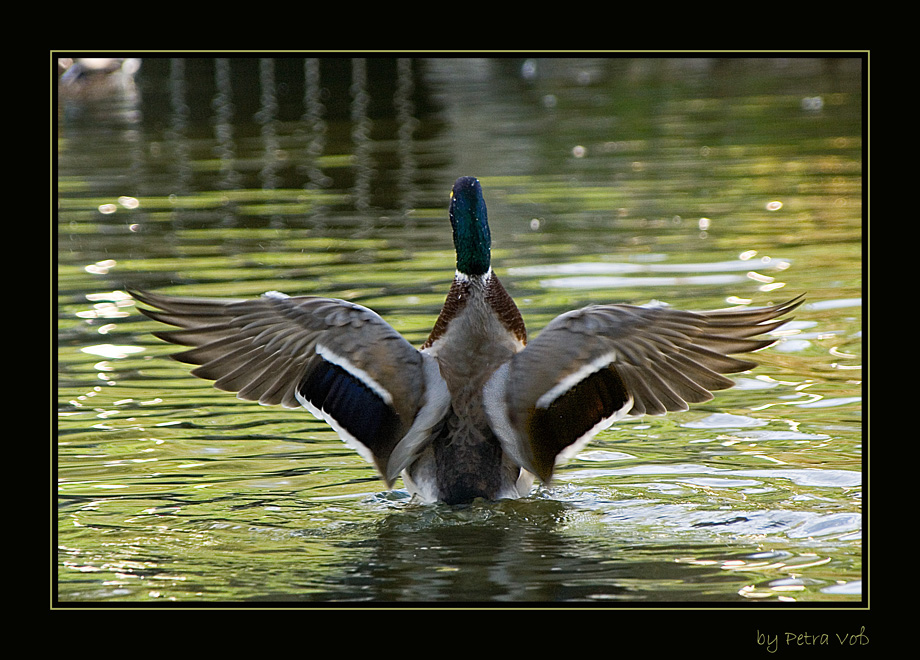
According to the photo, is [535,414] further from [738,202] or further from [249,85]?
[249,85]

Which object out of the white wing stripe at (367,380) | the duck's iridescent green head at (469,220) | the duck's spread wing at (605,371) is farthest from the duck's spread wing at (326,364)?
the duck's iridescent green head at (469,220)

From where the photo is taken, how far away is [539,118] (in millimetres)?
19734

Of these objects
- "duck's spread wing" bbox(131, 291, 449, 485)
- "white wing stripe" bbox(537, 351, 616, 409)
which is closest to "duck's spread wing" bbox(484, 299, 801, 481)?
"white wing stripe" bbox(537, 351, 616, 409)

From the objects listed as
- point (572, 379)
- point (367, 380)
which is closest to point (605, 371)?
point (572, 379)

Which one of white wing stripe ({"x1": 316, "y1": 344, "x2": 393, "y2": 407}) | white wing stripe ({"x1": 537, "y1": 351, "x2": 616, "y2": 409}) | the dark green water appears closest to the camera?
the dark green water

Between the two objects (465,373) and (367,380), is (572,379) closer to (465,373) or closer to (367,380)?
(465,373)

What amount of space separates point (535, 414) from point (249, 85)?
2212 centimetres

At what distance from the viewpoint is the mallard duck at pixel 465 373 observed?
18.3ft

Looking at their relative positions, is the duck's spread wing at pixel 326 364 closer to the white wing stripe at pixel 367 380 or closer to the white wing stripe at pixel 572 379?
the white wing stripe at pixel 367 380

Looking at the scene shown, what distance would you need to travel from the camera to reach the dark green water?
17.1ft

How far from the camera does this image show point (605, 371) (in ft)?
18.3

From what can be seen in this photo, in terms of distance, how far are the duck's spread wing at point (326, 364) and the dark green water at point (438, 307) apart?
47 centimetres

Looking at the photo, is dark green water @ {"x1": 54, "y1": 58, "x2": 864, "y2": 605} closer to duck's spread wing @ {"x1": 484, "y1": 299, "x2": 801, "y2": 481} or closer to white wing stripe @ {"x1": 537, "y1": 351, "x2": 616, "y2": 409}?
duck's spread wing @ {"x1": 484, "y1": 299, "x2": 801, "y2": 481}

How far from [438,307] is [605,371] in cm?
361
